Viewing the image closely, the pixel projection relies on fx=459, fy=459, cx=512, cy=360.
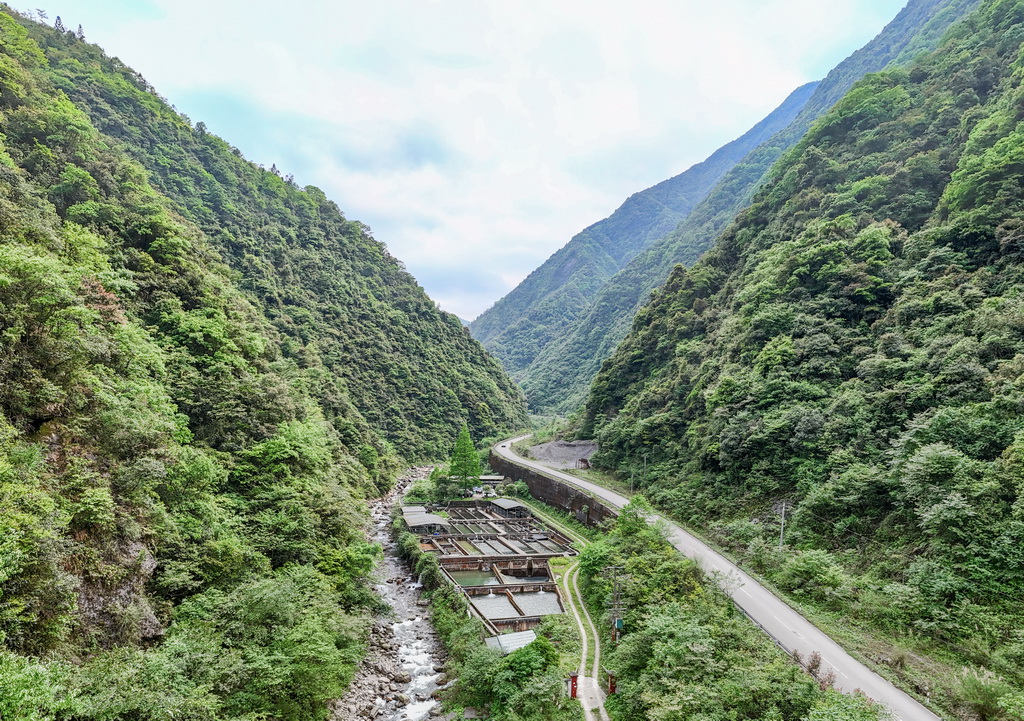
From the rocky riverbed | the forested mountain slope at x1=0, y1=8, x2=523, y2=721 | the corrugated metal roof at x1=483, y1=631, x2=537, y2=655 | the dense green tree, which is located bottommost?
the corrugated metal roof at x1=483, y1=631, x2=537, y2=655

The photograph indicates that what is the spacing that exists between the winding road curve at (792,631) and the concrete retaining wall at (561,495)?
9.31m

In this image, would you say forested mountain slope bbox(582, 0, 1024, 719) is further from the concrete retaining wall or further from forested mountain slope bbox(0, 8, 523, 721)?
forested mountain slope bbox(0, 8, 523, 721)


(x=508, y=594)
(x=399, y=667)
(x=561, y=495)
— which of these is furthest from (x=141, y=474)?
(x=561, y=495)

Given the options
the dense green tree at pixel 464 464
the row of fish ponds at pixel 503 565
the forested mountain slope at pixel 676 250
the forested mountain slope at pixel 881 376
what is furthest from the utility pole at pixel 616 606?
the forested mountain slope at pixel 676 250

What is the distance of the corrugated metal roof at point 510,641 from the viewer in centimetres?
2050

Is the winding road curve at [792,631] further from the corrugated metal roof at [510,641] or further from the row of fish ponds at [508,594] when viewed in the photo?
the corrugated metal roof at [510,641]

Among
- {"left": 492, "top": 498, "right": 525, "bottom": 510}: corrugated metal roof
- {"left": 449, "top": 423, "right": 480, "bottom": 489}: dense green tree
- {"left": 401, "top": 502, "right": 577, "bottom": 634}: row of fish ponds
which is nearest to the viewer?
{"left": 401, "top": 502, "right": 577, "bottom": 634}: row of fish ponds

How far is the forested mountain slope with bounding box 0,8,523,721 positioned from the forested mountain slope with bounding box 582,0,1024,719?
20.0 meters

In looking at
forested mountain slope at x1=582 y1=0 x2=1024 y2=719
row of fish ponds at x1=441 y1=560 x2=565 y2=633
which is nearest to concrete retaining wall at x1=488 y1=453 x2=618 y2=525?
forested mountain slope at x1=582 y1=0 x2=1024 y2=719

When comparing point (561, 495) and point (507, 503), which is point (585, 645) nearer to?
point (561, 495)

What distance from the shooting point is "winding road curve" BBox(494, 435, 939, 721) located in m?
12.6

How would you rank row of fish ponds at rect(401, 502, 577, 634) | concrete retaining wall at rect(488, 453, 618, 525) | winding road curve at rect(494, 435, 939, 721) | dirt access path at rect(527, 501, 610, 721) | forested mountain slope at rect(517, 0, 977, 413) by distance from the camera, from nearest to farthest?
winding road curve at rect(494, 435, 939, 721), dirt access path at rect(527, 501, 610, 721), row of fish ponds at rect(401, 502, 577, 634), concrete retaining wall at rect(488, 453, 618, 525), forested mountain slope at rect(517, 0, 977, 413)

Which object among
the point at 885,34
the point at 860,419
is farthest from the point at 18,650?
the point at 885,34

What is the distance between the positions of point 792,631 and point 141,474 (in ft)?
76.3
